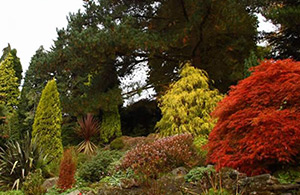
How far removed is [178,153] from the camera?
6531 mm

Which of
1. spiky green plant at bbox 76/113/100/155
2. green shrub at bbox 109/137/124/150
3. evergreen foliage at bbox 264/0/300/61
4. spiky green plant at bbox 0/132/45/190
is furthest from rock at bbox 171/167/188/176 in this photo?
evergreen foliage at bbox 264/0/300/61

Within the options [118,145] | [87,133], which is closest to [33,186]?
[118,145]

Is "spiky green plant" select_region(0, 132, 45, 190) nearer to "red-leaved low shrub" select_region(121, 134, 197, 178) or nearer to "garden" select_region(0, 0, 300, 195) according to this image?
"garden" select_region(0, 0, 300, 195)

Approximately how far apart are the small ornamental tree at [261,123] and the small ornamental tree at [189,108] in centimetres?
357

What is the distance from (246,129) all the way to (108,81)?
10095 mm

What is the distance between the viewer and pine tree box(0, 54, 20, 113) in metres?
Result: 21.2

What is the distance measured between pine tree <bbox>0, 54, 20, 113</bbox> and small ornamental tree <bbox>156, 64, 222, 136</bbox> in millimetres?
14944

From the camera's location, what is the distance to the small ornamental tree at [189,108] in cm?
934

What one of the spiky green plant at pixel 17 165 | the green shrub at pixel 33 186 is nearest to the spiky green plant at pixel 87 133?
the spiky green plant at pixel 17 165

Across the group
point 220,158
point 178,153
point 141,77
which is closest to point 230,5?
point 141,77

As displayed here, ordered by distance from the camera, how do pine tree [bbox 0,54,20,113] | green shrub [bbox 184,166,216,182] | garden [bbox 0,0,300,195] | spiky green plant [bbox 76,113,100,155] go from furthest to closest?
pine tree [bbox 0,54,20,113] < spiky green plant [bbox 76,113,100,155] < green shrub [bbox 184,166,216,182] < garden [bbox 0,0,300,195]

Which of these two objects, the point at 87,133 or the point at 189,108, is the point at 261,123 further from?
the point at 87,133

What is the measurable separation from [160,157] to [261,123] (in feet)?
8.00

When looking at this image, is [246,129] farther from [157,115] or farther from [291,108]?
[157,115]
